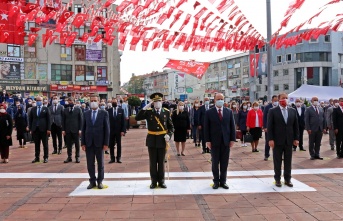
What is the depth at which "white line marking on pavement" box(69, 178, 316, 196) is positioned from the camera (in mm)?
6738

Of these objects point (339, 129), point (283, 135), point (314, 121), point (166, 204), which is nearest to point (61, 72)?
point (314, 121)

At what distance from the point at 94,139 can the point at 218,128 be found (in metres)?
2.61

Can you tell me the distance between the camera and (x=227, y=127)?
7199 mm

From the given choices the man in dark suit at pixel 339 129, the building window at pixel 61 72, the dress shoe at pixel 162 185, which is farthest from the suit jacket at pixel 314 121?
the building window at pixel 61 72

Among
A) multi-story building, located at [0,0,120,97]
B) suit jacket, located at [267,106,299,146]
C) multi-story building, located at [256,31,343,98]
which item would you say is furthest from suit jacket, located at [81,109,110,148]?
multi-story building, located at [256,31,343,98]

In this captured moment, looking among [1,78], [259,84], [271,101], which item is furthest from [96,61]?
[271,101]

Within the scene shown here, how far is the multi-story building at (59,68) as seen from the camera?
137ft

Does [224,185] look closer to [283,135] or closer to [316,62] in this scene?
[283,135]

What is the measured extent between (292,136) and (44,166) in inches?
263

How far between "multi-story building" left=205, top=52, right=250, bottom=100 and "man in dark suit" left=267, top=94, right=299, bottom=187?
58.2m

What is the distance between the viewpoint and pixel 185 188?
7.05 metres

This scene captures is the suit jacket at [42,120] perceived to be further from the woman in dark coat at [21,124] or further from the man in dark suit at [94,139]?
the woman in dark coat at [21,124]

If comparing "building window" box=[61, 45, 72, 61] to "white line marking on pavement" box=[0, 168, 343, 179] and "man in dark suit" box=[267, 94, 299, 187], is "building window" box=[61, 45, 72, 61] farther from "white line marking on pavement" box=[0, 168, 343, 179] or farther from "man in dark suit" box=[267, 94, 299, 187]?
"man in dark suit" box=[267, 94, 299, 187]

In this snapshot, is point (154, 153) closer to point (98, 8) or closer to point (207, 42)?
point (98, 8)
